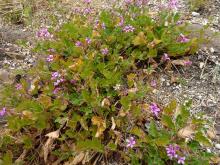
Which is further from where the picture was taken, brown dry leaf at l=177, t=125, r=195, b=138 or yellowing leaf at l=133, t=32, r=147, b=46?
yellowing leaf at l=133, t=32, r=147, b=46

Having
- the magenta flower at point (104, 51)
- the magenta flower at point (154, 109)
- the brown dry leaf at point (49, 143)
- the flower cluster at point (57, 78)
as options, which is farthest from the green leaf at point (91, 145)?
the magenta flower at point (104, 51)

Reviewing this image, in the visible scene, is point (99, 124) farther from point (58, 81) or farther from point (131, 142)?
point (58, 81)

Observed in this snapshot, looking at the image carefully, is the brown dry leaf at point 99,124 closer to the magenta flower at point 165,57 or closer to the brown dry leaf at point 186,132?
the brown dry leaf at point 186,132

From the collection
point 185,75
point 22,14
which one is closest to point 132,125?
point 185,75

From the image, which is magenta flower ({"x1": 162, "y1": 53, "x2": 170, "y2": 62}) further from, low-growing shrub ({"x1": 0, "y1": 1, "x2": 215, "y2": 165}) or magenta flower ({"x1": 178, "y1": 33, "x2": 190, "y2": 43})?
magenta flower ({"x1": 178, "y1": 33, "x2": 190, "y2": 43})

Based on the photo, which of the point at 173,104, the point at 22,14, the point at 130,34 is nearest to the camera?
the point at 173,104

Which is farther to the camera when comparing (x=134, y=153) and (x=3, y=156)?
(x=3, y=156)

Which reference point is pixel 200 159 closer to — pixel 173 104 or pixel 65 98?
pixel 173 104

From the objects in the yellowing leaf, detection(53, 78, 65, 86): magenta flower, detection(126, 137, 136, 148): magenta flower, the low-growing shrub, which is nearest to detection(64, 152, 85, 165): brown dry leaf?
the low-growing shrub
